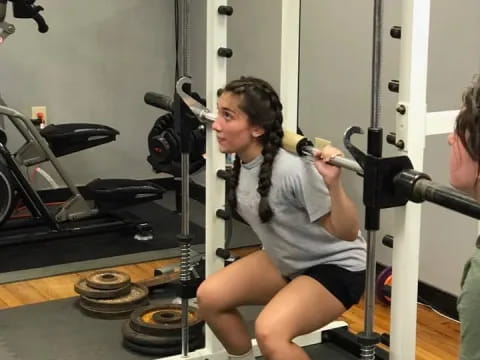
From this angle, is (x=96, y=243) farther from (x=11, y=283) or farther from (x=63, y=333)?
(x=63, y=333)

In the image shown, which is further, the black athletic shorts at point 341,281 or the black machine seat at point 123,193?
the black machine seat at point 123,193

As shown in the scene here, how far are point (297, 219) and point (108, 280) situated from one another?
132cm

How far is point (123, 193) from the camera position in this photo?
429cm

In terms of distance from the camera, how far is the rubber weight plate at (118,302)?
3371 mm

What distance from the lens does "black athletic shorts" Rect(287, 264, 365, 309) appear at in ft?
7.64

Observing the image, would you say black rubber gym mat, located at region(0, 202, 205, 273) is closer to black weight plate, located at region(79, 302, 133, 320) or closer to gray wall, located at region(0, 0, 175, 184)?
black weight plate, located at region(79, 302, 133, 320)

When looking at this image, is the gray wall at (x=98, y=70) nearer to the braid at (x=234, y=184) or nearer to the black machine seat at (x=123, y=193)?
the black machine seat at (x=123, y=193)

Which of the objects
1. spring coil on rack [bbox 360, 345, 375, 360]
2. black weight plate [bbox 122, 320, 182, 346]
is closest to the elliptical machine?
black weight plate [bbox 122, 320, 182, 346]

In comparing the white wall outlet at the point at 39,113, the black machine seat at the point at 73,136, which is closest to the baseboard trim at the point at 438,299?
the black machine seat at the point at 73,136

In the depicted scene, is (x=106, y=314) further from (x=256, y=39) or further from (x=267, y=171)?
(x=256, y=39)

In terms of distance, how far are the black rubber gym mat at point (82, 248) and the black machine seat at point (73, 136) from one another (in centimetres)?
49

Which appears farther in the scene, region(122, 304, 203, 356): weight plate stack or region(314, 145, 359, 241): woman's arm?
region(122, 304, 203, 356): weight plate stack

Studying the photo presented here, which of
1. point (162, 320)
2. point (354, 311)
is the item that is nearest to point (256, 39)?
point (354, 311)

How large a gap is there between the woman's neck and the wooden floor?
1.12m
